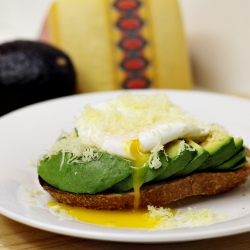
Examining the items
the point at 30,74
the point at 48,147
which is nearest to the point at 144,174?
the point at 48,147

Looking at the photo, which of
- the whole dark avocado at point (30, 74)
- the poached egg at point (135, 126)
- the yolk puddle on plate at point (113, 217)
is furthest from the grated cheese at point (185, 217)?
the whole dark avocado at point (30, 74)

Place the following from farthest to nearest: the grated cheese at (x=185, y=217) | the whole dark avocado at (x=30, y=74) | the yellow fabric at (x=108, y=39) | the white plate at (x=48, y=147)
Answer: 1. the yellow fabric at (x=108, y=39)
2. the whole dark avocado at (x=30, y=74)
3. the grated cheese at (x=185, y=217)
4. the white plate at (x=48, y=147)

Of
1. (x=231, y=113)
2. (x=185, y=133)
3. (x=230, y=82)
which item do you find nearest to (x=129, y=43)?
(x=230, y=82)

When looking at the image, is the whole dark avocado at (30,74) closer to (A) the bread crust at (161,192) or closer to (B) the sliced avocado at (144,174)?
(A) the bread crust at (161,192)

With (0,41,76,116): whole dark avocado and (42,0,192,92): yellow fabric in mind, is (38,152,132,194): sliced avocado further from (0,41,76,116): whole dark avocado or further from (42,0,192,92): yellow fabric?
(42,0,192,92): yellow fabric

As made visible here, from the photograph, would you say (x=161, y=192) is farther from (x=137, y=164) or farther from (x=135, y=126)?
(x=135, y=126)
